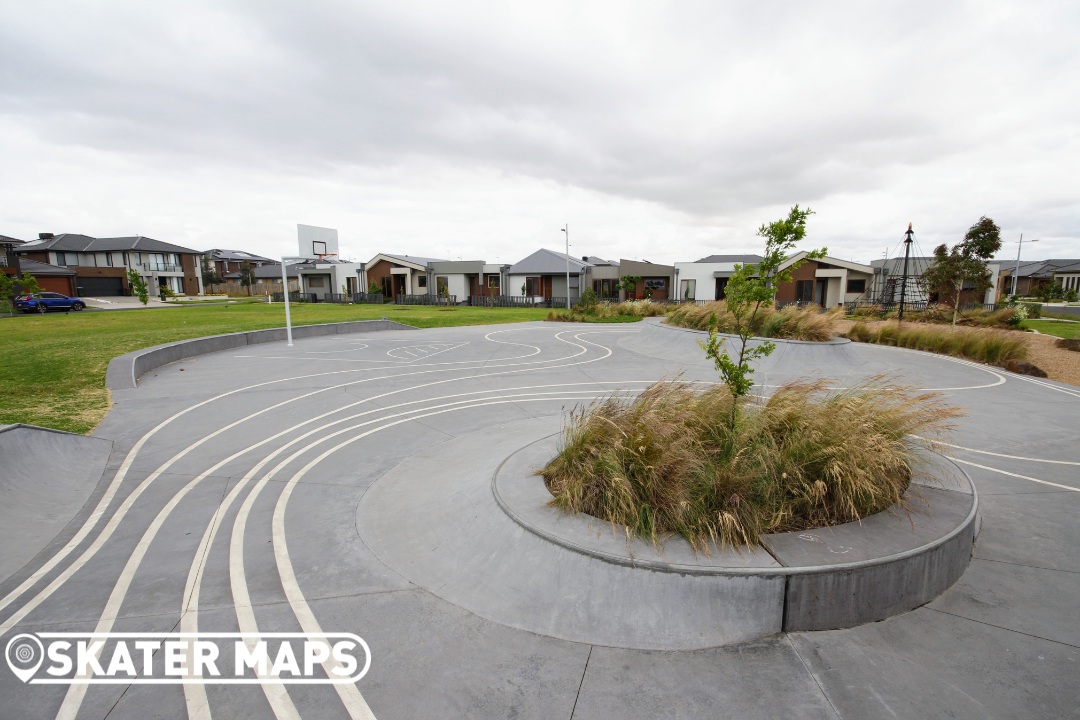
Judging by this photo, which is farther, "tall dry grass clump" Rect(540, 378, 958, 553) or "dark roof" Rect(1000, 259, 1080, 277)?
"dark roof" Rect(1000, 259, 1080, 277)

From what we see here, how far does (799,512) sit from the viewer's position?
5363 millimetres

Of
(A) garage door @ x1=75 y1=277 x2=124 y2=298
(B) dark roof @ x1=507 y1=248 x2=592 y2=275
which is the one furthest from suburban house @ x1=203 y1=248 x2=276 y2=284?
(B) dark roof @ x1=507 y1=248 x2=592 y2=275

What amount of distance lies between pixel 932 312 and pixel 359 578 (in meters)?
38.6

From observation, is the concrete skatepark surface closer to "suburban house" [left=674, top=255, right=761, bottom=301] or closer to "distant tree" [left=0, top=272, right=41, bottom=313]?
"distant tree" [left=0, top=272, right=41, bottom=313]

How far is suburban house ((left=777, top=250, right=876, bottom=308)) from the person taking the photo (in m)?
49.5

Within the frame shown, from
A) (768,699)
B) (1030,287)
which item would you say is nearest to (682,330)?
(768,699)

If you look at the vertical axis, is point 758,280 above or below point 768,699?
above

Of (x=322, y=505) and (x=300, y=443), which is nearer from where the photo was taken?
(x=322, y=505)

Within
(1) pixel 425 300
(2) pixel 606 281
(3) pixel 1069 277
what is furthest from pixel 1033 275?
(1) pixel 425 300

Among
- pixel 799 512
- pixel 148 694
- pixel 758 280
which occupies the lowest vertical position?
pixel 148 694

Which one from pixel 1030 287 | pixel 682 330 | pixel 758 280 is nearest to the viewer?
pixel 758 280

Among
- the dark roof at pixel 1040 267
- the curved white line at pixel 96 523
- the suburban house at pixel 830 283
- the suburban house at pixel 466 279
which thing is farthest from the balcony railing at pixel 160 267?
the dark roof at pixel 1040 267

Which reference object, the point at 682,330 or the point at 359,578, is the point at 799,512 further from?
the point at 682,330

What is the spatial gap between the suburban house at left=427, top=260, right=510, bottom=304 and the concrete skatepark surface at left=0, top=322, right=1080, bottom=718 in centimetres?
5247
